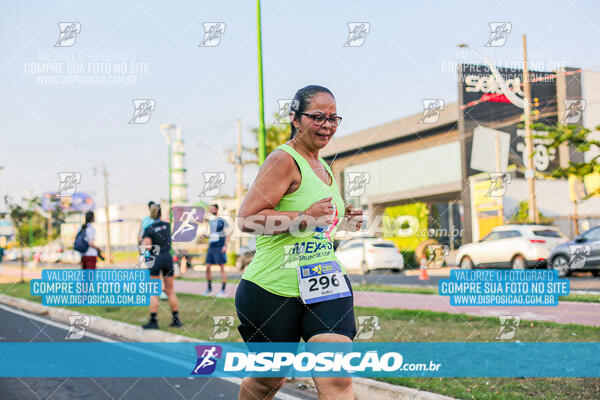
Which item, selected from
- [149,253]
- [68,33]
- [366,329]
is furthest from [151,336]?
[68,33]

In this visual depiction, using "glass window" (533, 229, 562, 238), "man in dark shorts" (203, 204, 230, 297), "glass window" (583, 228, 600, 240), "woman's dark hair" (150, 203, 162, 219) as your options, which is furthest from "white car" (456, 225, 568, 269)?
"woman's dark hair" (150, 203, 162, 219)

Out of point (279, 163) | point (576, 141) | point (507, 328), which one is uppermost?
point (576, 141)

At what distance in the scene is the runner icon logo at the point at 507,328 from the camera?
641cm

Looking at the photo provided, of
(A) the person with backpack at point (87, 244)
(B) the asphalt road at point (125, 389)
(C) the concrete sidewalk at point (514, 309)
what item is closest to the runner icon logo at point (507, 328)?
(C) the concrete sidewalk at point (514, 309)

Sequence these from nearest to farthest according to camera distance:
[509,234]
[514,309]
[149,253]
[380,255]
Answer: [149,253] < [514,309] < [509,234] < [380,255]

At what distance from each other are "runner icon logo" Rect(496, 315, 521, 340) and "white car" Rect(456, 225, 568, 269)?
10.4 m

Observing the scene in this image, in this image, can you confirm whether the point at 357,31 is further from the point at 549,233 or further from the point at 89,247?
the point at 549,233

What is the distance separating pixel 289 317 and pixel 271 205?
0.49 metres

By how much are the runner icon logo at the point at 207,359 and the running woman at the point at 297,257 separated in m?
3.12

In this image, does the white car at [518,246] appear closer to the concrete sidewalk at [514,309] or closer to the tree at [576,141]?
the concrete sidewalk at [514,309]

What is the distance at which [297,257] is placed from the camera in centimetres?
268

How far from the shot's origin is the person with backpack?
10.2 meters

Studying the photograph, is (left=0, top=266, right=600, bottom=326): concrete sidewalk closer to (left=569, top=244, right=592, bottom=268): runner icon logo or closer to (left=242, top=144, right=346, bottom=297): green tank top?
(left=569, top=244, right=592, bottom=268): runner icon logo

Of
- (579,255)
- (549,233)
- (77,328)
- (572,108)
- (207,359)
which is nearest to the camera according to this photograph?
(207,359)
